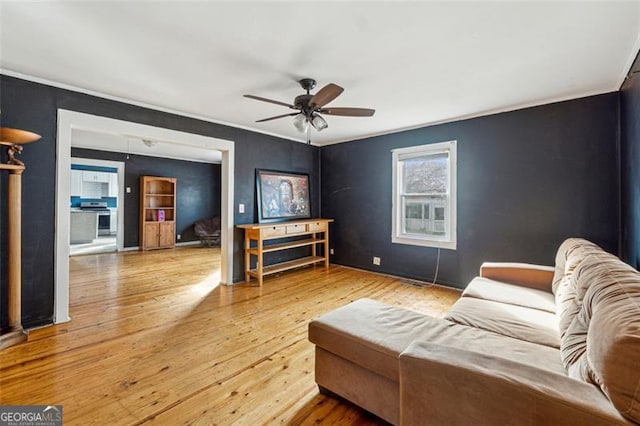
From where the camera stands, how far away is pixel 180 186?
25.6ft

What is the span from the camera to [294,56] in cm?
220

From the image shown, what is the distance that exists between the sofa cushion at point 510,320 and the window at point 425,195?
202 centimetres

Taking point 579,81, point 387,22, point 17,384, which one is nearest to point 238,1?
point 387,22

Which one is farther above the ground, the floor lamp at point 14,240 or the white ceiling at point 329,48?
the white ceiling at point 329,48

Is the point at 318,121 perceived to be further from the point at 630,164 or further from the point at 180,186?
the point at 180,186

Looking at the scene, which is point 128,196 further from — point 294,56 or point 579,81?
point 579,81

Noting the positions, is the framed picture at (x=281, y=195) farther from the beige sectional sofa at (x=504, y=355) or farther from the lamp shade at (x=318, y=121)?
the beige sectional sofa at (x=504, y=355)

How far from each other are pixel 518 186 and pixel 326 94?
108 inches

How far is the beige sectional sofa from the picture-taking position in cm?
88

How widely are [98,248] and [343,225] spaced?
20.5 feet

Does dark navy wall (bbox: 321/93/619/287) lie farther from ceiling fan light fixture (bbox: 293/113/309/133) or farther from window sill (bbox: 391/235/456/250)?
ceiling fan light fixture (bbox: 293/113/309/133)

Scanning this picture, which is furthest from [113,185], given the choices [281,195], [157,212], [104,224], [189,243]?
[281,195]

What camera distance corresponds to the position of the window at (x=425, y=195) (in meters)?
4.03

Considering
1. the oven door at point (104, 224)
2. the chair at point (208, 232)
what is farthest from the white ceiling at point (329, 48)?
the oven door at point (104, 224)
